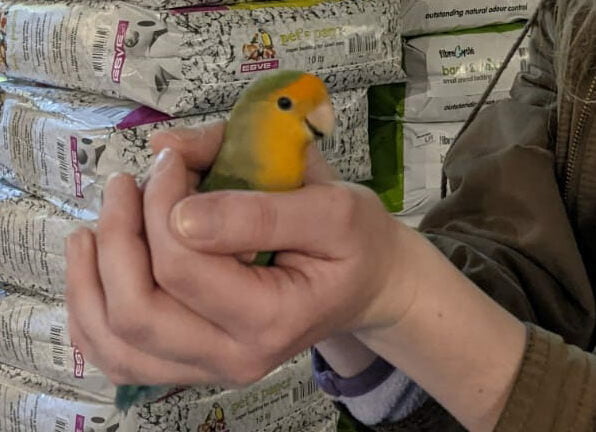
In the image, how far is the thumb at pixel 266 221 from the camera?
0.35 metres

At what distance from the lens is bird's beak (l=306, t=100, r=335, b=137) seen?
40 centimetres

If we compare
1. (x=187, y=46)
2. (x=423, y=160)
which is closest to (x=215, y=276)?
(x=187, y=46)

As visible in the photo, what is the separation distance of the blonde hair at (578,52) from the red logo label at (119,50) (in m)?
0.50

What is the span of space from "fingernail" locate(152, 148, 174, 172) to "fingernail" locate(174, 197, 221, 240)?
47mm

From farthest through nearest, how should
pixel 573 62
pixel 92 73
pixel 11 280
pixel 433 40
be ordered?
pixel 433 40 < pixel 11 280 < pixel 92 73 < pixel 573 62

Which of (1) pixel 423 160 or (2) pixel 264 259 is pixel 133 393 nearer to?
(2) pixel 264 259

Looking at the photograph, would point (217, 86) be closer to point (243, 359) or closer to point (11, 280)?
point (11, 280)

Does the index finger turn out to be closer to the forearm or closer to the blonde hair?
the forearm

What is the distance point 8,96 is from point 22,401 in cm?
40

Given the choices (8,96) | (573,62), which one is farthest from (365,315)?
(8,96)

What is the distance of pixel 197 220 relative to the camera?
0.34 meters

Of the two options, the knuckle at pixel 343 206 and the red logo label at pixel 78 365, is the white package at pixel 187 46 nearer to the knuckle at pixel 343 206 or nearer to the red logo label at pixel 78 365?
the red logo label at pixel 78 365

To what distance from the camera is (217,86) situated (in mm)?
961

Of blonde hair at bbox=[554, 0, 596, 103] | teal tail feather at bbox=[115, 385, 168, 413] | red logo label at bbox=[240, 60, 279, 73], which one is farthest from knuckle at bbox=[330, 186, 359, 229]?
red logo label at bbox=[240, 60, 279, 73]
